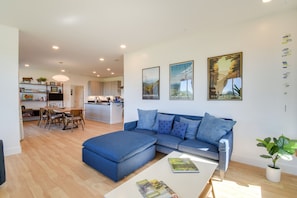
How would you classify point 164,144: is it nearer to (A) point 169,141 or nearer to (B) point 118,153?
(A) point 169,141

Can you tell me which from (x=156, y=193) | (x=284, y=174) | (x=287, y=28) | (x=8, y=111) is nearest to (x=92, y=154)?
(x=156, y=193)

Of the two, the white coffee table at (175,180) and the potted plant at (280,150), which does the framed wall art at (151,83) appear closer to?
the white coffee table at (175,180)

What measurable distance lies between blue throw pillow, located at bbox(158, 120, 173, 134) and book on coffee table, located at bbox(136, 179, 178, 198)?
173 cm

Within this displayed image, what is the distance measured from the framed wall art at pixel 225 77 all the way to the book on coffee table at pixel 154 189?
230 cm

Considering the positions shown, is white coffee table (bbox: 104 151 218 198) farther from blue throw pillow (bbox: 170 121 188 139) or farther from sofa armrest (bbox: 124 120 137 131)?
sofa armrest (bbox: 124 120 137 131)

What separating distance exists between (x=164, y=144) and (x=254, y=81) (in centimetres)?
206

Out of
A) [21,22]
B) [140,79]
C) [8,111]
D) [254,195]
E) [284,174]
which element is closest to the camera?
[254,195]

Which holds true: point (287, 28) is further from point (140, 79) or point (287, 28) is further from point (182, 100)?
point (140, 79)

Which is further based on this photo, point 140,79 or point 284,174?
point 140,79

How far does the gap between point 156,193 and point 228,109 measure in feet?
7.75

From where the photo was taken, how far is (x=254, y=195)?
180 cm

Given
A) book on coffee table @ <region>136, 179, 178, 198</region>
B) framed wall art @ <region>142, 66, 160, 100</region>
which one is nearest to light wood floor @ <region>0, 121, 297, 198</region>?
book on coffee table @ <region>136, 179, 178, 198</region>

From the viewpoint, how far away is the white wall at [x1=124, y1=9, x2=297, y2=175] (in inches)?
92.6

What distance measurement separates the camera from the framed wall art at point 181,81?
132 inches
